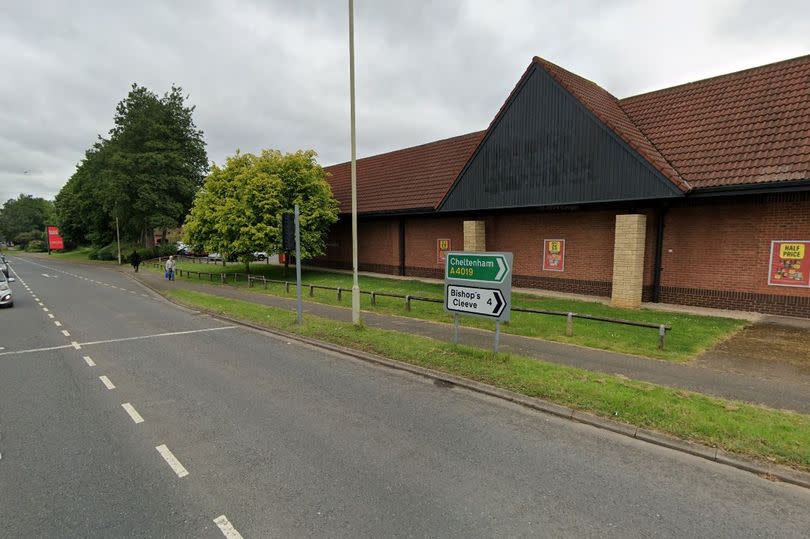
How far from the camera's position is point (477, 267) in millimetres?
7996

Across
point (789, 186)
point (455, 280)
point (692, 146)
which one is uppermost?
point (692, 146)

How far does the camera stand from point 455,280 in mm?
8328

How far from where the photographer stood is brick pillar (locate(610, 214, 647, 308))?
1313 centimetres

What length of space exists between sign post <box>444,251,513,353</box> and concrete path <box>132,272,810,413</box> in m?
1.34

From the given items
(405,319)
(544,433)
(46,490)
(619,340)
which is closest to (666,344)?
(619,340)

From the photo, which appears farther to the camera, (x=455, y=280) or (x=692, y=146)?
(x=692, y=146)

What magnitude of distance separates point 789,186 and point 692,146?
10.2ft

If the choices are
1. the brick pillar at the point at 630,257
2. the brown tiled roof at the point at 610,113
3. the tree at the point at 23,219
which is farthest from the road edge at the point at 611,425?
the tree at the point at 23,219

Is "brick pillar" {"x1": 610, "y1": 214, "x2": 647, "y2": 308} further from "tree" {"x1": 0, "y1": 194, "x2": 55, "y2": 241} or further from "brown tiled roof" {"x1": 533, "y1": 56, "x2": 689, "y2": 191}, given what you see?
"tree" {"x1": 0, "y1": 194, "x2": 55, "y2": 241}

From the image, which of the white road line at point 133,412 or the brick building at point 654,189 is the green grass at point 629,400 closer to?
the white road line at point 133,412

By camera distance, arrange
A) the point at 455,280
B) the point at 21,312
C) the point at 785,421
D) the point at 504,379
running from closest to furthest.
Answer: the point at 785,421 → the point at 504,379 → the point at 455,280 → the point at 21,312

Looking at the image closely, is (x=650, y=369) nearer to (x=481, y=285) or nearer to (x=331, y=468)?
(x=481, y=285)

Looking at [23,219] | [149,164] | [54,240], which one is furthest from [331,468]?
[23,219]

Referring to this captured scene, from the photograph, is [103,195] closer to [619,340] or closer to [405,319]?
[405,319]
